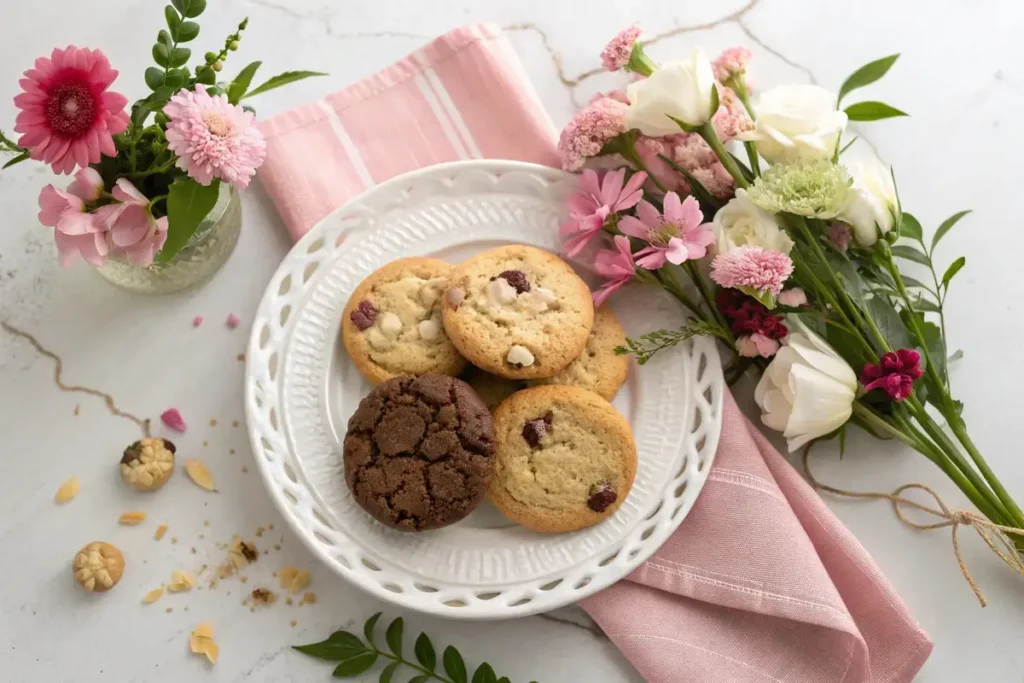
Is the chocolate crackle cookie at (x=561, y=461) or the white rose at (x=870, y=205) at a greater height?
the white rose at (x=870, y=205)

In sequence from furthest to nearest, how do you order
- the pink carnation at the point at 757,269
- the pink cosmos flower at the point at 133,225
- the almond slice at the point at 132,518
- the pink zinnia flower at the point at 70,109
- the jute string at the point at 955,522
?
1. the almond slice at the point at 132,518
2. the jute string at the point at 955,522
3. the pink carnation at the point at 757,269
4. the pink cosmos flower at the point at 133,225
5. the pink zinnia flower at the point at 70,109

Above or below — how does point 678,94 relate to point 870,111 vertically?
above

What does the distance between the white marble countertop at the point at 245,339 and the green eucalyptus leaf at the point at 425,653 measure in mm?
50

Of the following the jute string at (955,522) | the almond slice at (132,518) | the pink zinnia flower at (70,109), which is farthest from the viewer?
the almond slice at (132,518)

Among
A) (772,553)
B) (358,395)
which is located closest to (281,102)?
(358,395)

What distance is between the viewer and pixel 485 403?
56.0 inches

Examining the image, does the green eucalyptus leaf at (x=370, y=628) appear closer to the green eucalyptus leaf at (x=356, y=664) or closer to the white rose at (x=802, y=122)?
the green eucalyptus leaf at (x=356, y=664)

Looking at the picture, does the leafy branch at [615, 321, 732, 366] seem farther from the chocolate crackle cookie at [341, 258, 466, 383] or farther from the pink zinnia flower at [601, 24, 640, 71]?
the pink zinnia flower at [601, 24, 640, 71]

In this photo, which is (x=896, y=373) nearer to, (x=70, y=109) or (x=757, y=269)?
(x=757, y=269)

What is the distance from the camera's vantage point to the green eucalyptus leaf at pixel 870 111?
4.50 feet

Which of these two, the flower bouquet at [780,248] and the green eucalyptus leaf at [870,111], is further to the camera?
the green eucalyptus leaf at [870,111]

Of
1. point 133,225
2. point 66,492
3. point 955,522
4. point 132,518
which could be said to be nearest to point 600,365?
point 955,522

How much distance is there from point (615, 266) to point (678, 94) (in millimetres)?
288

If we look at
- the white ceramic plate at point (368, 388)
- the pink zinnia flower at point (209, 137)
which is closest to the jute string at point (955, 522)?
the white ceramic plate at point (368, 388)
